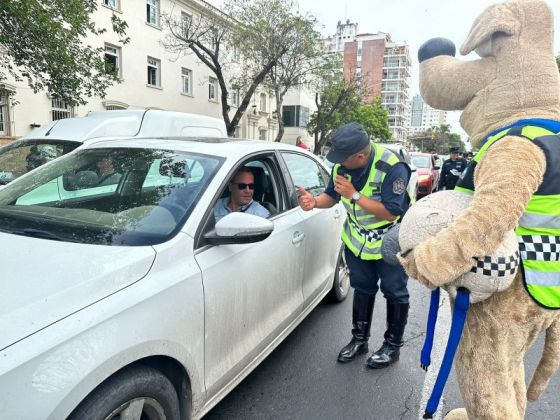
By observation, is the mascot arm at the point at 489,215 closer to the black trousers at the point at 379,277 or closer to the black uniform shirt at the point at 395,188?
the black uniform shirt at the point at 395,188

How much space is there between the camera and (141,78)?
20.5 meters

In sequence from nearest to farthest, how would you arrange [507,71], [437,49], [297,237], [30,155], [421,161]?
1. [507,71]
2. [437,49]
3. [297,237]
4. [30,155]
5. [421,161]

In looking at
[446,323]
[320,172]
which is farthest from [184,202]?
[446,323]

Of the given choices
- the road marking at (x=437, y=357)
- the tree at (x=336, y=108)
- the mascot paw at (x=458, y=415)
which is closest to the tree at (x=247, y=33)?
the tree at (x=336, y=108)

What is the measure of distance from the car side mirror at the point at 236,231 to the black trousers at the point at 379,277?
1.12 meters

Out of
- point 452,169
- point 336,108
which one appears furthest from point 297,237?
point 336,108

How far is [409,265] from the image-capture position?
159 cm

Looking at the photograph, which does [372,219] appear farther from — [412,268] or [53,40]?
[53,40]

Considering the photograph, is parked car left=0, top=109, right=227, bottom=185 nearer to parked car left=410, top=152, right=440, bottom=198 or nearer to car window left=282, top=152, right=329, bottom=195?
car window left=282, top=152, right=329, bottom=195

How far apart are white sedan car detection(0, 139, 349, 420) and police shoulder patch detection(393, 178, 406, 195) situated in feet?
2.34

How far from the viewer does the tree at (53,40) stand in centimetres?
714

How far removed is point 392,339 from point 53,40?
7.92 meters

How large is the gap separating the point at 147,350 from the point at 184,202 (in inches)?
30.1

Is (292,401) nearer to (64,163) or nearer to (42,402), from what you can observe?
(42,402)
